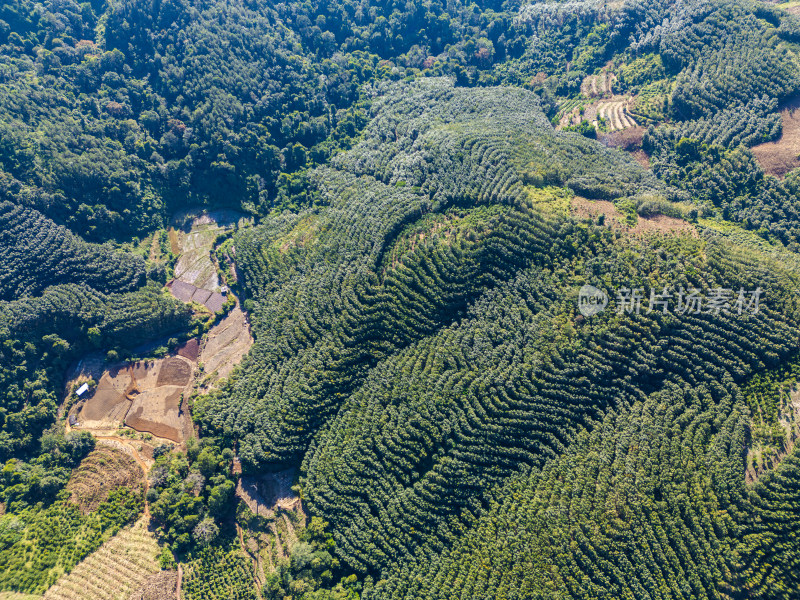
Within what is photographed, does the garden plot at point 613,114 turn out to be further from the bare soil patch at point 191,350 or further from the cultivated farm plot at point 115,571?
the cultivated farm plot at point 115,571

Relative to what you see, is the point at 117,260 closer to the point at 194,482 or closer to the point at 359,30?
the point at 194,482

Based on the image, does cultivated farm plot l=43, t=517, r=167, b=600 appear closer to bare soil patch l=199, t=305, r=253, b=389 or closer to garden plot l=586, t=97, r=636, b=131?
bare soil patch l=199, t=305, r=253, b=389

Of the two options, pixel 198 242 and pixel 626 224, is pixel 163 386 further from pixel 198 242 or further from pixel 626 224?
pixel 626 224

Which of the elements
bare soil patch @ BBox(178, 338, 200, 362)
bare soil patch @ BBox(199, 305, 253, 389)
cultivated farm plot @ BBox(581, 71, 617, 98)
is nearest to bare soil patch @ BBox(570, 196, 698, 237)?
cultivated farm plot @ BBox(581, 71, 617, 98)

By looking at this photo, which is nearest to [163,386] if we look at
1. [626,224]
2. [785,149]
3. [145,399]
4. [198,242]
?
[145,399]

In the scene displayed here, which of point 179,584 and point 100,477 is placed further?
point 100,477

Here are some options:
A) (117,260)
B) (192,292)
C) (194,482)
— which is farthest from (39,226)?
(194,482)

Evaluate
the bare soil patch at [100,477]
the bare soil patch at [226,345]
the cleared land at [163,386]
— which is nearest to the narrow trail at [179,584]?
the bare soil patch at [100,477]

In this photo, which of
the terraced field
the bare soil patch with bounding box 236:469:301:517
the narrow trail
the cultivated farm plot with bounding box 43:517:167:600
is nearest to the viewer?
the cultivated farm plot with bounding box 43:517:167:600
